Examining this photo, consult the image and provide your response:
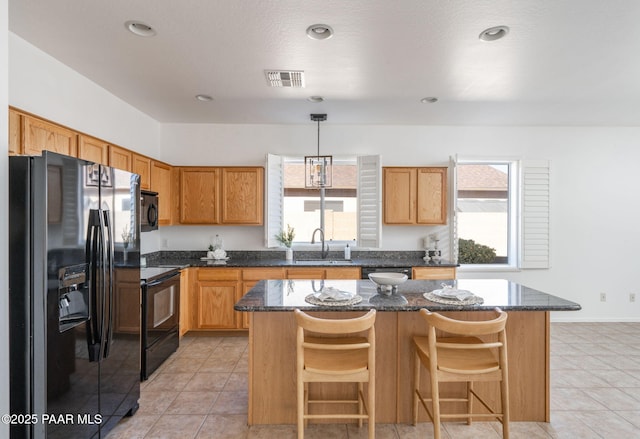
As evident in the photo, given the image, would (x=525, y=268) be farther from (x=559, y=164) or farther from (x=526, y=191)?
(x=559, y=164)

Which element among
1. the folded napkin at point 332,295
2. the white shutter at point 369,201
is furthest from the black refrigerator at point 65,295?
the white shutter at point 369,201

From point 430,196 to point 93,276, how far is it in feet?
12.4

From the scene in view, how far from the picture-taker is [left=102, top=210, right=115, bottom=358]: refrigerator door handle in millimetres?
2021

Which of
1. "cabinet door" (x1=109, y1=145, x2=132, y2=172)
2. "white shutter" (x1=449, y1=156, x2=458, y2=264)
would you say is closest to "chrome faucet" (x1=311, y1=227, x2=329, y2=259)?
"white shutter" (x1=449, y1=156, x2=458, y2=264)

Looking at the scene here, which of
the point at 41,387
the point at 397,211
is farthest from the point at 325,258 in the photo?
the point at 41,387

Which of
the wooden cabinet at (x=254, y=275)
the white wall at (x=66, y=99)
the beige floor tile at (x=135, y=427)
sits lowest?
the beige floor tile at (x=135, y=427)

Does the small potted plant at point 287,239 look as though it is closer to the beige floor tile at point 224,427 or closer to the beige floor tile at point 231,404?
the beige floor tile at point 231,404

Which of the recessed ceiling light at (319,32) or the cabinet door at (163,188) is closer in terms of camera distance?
the recessed ceiling light at (319,32)

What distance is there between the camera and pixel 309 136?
15.3ft

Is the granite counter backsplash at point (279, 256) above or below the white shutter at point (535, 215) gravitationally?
below

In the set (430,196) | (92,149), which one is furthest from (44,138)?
(430,196)

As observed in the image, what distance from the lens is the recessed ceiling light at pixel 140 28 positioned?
2191 mm

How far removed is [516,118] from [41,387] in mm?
5244

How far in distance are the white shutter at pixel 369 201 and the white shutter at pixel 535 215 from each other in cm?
210
